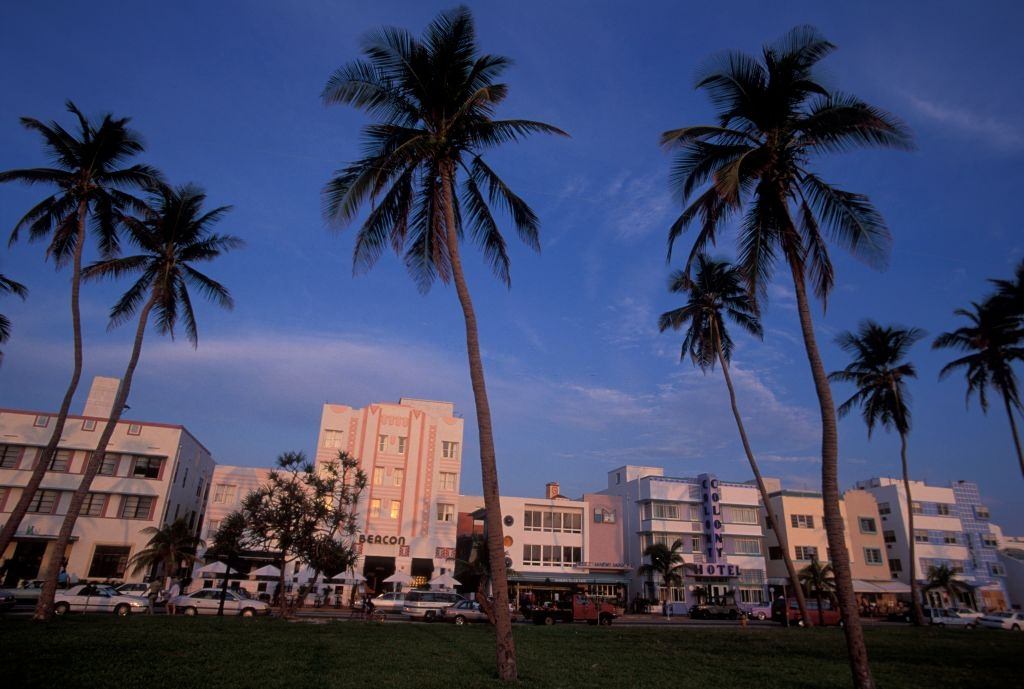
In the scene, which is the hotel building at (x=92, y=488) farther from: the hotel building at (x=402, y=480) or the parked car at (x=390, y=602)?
the parked car at (x=390, y=602)

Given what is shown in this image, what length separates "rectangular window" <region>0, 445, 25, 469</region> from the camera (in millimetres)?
42469

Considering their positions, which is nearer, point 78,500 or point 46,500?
point 78,500

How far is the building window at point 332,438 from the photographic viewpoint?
50.1 metres

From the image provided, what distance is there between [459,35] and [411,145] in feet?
10.1

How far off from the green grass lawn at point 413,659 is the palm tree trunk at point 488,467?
2.53 ft

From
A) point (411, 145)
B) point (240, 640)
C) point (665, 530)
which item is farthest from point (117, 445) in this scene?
point (665, 530)

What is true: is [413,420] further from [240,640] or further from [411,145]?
[411,145]

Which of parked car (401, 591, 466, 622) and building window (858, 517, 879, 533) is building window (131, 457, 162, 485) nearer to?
parked car (401, 591, 466, 622)

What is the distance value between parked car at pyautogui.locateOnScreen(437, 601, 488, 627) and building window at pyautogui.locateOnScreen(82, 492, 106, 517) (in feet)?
89.5

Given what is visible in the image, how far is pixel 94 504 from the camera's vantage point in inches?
1711

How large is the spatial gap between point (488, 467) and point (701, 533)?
5042 centimetres

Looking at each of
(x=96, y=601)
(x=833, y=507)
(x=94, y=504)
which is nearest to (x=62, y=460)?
(x=94, y=504)

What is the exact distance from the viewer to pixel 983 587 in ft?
211

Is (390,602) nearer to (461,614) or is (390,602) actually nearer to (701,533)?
(461,614)
